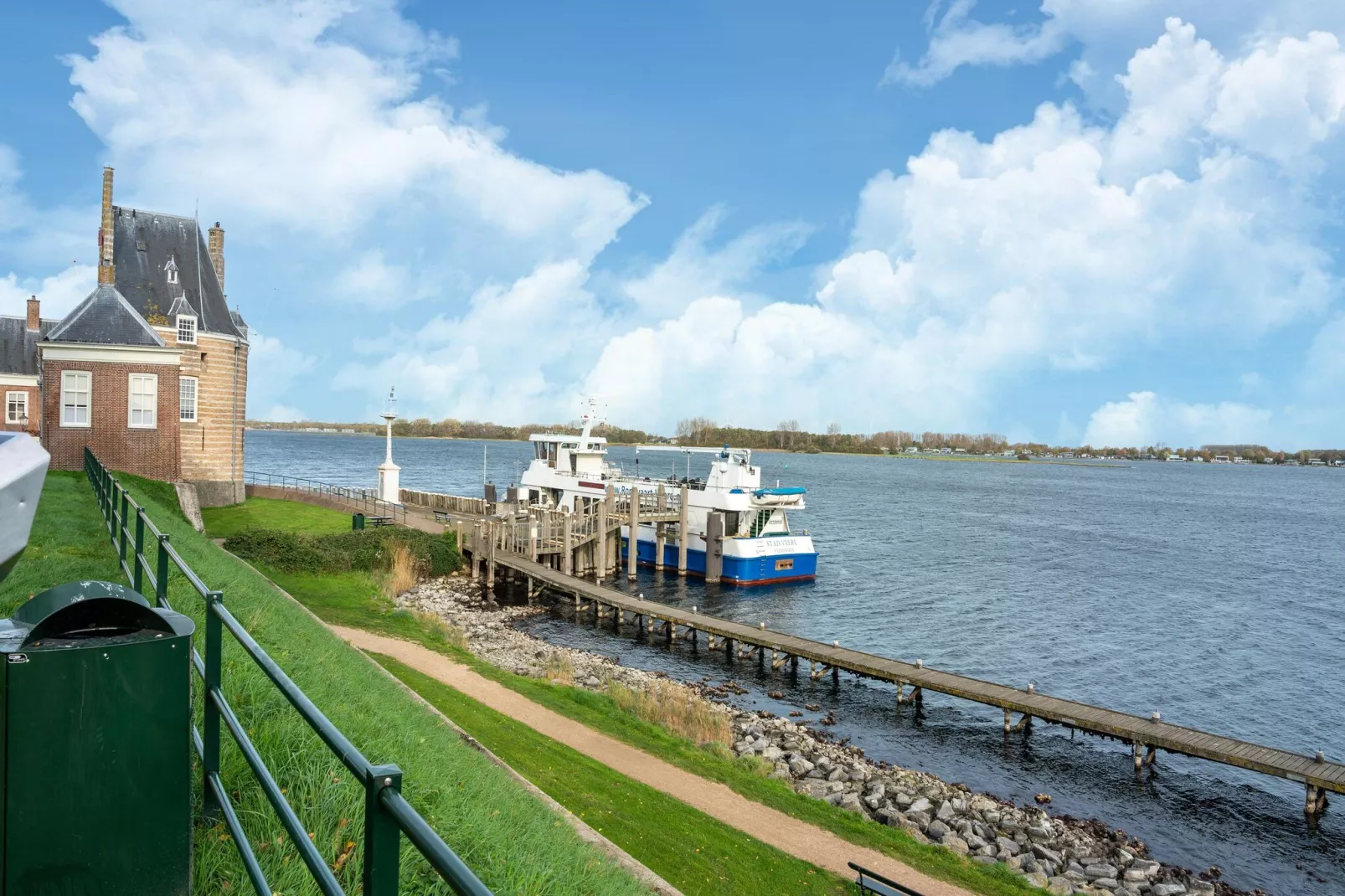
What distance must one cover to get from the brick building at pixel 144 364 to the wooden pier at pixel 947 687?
13.0 m

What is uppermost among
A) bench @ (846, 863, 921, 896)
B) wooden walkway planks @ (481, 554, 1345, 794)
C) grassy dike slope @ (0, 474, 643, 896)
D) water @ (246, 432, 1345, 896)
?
grassy dike slope @ (0, 474, 643, 896)

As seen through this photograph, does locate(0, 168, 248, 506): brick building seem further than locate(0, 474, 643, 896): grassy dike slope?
Yes

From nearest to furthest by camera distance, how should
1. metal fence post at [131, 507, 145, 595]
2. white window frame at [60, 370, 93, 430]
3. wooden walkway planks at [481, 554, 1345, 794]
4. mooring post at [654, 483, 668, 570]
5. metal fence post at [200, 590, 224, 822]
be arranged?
metal fence post at [200, 590, 224, 822] < metal fence post at [131, 507, 145, 595] < wooden walkway planks at [481, 554, 1345, 794] < white window frame at [60, 370, 93, 430] < mooring post at [654, 483, 668, 570]

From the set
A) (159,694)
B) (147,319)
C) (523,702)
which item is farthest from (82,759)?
(147,319)

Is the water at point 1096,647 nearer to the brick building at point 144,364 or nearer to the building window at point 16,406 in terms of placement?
the brick building at point 144,364

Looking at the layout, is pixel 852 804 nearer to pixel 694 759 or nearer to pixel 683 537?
pixel 694 759

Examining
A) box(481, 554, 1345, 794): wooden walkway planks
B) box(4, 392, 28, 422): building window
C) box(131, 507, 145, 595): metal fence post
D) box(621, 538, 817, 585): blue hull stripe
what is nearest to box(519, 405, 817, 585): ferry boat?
box(621, 538, 817, 585): blue hull stripe

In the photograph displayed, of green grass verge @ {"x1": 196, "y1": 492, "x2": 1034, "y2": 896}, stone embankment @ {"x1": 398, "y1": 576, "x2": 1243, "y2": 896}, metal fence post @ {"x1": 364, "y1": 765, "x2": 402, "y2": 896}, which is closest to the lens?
metal fence post @ {"x1": 364, "y1": 765, "x2": 402, "y2": 896}

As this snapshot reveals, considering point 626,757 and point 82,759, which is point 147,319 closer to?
point 626,757

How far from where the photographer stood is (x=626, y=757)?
53.1 feet

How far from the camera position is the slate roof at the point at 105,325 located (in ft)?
93.1

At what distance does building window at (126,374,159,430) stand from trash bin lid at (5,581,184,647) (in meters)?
30.3

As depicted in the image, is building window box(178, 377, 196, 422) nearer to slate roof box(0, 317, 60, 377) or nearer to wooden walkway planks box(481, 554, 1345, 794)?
slate roof box(0, 317, 60, 377)

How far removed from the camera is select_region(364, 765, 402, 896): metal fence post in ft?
6.74
